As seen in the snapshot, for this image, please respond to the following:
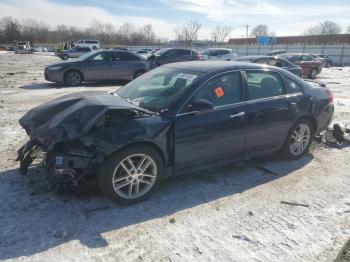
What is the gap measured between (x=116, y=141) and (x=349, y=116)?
24.7ft

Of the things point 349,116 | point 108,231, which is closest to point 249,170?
point 108,231

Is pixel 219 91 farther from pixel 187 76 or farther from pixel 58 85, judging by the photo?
pixel 58 85

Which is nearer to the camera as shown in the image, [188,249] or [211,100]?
[188,249]

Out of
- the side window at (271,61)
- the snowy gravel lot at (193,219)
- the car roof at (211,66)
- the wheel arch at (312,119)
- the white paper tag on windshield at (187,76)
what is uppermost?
the car roof at (211,66)

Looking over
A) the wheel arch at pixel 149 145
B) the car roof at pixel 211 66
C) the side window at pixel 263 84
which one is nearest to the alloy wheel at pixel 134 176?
the wheel arch at pixel 149 145

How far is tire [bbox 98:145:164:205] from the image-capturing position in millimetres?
3746

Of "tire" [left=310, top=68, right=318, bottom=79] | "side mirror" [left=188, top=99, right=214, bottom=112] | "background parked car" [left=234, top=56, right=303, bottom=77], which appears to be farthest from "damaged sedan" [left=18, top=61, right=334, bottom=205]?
"tire" [left=310, top=68, right=318, bottom=79]

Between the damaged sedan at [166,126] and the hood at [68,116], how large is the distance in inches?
0.5

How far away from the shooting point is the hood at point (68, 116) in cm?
378

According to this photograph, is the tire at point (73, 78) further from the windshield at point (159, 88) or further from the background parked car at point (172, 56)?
the windshield at point (159, 88)

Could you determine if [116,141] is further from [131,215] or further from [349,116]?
[349,116]

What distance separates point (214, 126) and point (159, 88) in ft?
3.09

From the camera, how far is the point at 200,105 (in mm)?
4172

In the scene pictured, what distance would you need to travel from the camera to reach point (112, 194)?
3852 millimetres
